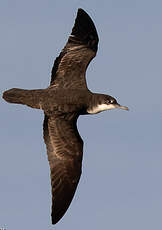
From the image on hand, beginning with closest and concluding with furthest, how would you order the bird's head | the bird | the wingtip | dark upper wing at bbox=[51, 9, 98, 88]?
the bird < the bird's head < dark upper wing at bbox=[51, 9, 98, 88] < the wingtip

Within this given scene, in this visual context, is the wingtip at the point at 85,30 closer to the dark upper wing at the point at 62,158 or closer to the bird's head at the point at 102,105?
the bird's head at the point at 102,105

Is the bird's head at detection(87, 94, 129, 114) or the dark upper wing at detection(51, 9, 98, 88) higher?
the dark upper wing at detection(51, 9, 98, 88)

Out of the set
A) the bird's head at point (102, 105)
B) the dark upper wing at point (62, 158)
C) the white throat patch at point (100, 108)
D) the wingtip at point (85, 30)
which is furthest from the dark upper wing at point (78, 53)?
the dark upper wing at point (62, 158)

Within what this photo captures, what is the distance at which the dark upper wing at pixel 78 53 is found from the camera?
27.5m

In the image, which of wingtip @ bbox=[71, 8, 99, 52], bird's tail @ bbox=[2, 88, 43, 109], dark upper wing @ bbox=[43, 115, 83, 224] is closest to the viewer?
dark upper wing @ bbox=[43, 115, 83, 224]

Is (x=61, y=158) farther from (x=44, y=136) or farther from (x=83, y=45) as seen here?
(x=83, y=45)

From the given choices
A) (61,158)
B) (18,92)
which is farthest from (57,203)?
(18,92)

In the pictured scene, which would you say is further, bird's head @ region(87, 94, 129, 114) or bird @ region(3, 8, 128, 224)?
bird's head @ region(87, 94, 129, 114)

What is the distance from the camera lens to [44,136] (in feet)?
87.5

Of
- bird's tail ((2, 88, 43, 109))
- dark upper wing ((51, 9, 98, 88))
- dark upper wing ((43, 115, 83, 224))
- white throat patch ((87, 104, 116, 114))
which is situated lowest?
dark upper wing ((43, 115, 83, 224))

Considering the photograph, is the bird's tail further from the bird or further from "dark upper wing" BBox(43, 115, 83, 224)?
"dark upper wing" BBox(43, 115, 83, 224)

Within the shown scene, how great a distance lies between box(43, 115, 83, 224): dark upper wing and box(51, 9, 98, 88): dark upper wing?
53.8 inches

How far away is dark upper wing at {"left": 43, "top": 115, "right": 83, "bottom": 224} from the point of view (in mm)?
25656

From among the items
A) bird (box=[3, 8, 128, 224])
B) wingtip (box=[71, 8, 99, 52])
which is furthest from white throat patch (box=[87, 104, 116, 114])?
wingtip (box=[71, 8, 99, 52])
